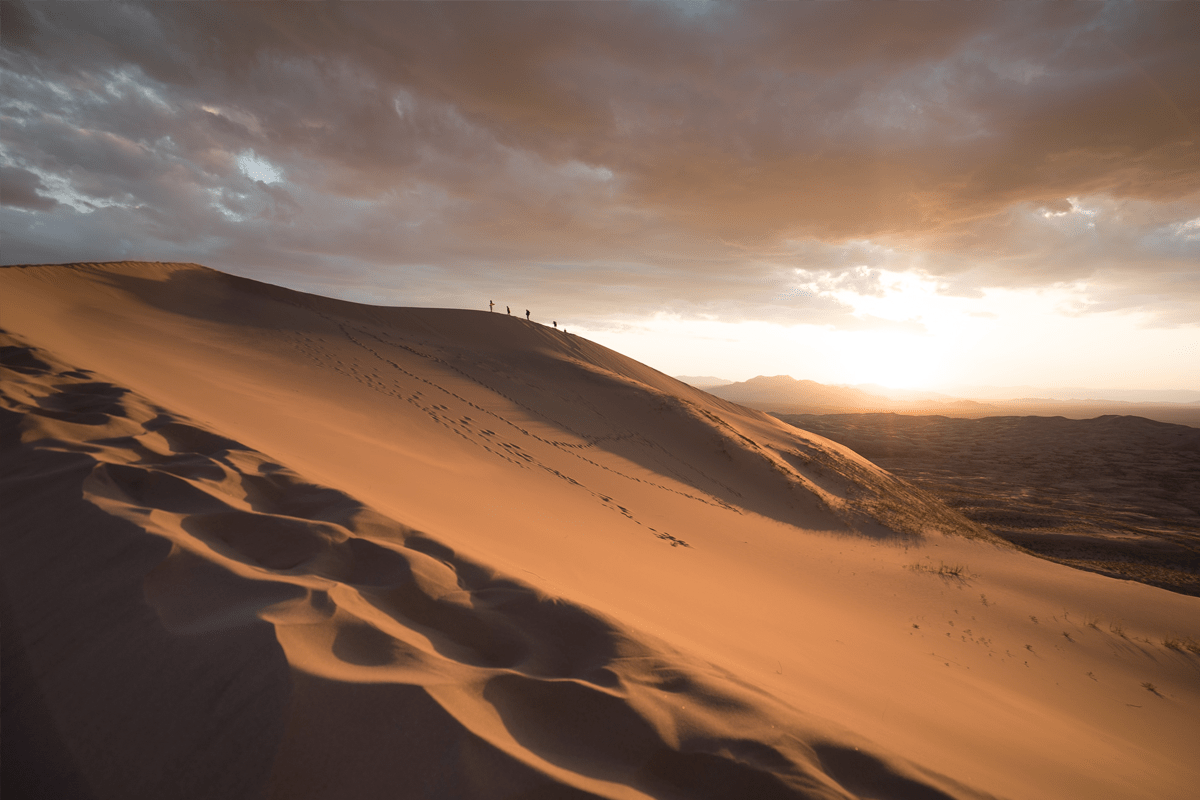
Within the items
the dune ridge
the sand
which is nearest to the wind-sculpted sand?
the sand

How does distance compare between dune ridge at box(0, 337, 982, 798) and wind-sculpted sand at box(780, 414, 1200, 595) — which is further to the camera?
wind-sculpted sand at box(780, 414, 1200, 595)

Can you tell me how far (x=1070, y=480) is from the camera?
2191cm

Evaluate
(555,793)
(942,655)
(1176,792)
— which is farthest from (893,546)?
(555,793)

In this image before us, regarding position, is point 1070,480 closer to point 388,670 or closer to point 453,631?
point 453,631

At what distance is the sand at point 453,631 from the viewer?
1538 millimetres

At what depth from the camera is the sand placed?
5.05 ft

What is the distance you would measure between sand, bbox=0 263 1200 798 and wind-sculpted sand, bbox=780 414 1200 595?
5.23 meters

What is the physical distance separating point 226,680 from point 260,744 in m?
0.28

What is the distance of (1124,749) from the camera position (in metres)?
3.61

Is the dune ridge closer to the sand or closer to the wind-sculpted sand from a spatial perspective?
the sand

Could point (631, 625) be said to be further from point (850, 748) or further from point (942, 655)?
point (942, 655)

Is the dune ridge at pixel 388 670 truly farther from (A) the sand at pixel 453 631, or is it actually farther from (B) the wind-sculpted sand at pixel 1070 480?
(B) the wind-sculpted sand at pixel 1070 480

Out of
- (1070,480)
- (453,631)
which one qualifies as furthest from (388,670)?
(1070,480)

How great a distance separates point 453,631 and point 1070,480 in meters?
28.7
